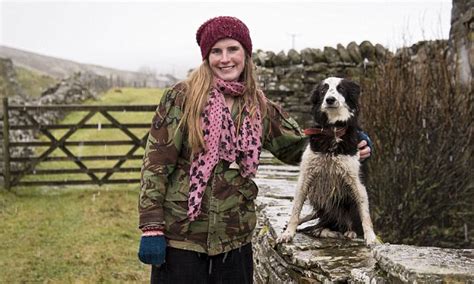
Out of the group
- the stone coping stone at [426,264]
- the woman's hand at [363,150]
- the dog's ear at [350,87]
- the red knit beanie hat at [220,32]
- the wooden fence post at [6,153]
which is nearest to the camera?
the stone coping stone at [426,264]

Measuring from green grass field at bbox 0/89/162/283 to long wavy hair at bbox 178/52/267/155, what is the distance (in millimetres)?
3878

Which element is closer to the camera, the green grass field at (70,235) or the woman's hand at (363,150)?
the woman's hand at (363,150)

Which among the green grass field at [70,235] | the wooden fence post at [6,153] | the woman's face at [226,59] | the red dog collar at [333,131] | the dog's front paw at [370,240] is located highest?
the woman's face at [226,59]

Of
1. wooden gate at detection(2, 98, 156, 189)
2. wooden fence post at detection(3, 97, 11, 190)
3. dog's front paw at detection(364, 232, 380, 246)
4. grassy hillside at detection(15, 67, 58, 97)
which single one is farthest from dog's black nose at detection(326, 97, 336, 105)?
grassy hillside at detection(15, 67, 58, 97)

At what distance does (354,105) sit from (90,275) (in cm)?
434

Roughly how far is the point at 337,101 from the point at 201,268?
3.53 feet

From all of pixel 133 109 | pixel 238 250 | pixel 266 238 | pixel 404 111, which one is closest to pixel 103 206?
pixel 133 109

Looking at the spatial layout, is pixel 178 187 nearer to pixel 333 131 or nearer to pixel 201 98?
pixel 201 98

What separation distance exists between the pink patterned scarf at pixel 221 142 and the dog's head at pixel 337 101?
0.36 metres

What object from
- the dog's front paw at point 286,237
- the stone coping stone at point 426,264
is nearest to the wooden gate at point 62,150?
the dog's front paw at point 286,237

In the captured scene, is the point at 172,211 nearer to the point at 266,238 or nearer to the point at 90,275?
the point at 266,238

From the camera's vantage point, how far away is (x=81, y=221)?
861 cm

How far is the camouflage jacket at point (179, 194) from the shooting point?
259 cm

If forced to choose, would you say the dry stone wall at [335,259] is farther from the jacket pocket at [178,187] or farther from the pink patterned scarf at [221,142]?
the jacket pocket at [178,187]
